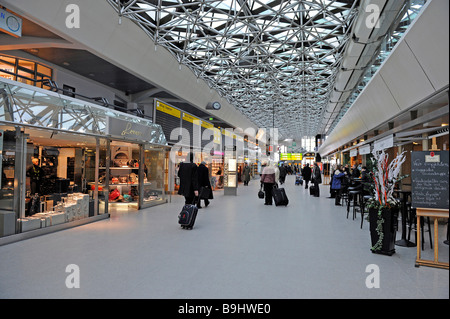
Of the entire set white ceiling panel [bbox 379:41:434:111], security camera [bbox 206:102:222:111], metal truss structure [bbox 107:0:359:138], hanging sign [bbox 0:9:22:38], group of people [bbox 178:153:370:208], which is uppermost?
metal truss structure [bbox 107:0:359:138]

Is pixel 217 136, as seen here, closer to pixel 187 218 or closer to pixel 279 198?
pixel 279 198

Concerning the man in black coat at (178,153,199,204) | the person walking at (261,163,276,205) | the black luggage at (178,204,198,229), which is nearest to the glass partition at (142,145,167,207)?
the man in black coat at (178,153,199,204)

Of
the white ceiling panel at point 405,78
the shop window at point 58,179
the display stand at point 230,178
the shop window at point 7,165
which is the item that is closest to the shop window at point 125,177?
the shop window at point 58,179

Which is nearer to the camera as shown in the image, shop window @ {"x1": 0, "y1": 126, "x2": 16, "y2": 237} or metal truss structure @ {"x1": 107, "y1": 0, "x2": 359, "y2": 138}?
shop window @ {"x1": 0, "y1": 126, "x2": 16, "y2": 237}

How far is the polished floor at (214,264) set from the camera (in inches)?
120

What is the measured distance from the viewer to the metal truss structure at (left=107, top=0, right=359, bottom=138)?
40.6ft

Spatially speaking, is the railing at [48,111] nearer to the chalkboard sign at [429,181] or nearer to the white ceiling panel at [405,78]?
the chalkboard sign at [429,181]

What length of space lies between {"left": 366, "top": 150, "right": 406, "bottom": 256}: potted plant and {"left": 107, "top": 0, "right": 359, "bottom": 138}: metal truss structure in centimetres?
960

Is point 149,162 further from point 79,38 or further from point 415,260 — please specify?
point 415,260

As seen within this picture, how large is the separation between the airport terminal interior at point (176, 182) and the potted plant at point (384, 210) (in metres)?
0.02

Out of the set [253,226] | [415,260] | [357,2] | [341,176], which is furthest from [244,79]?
[415,260]

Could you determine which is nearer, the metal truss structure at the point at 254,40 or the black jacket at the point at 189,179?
the black jacket at the point at 189,179
